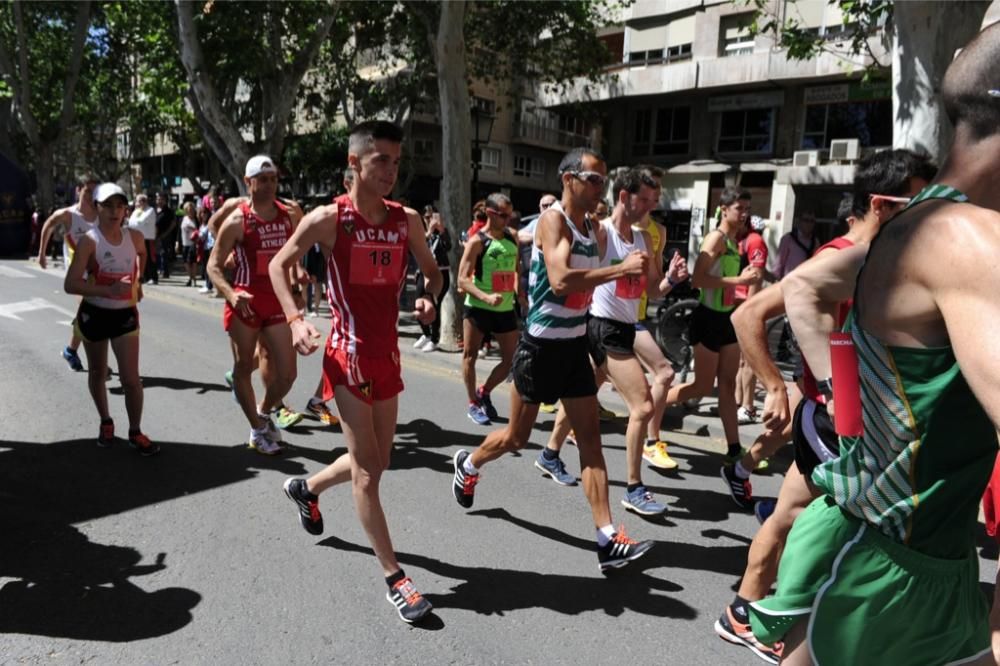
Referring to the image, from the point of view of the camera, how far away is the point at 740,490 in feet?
15.2

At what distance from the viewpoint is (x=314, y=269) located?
1360 cm

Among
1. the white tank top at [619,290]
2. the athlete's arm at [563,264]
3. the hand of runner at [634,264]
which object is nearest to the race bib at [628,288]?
the white tank top at [619,290]

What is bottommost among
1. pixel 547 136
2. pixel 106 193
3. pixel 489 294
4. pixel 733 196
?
pixel 489 294

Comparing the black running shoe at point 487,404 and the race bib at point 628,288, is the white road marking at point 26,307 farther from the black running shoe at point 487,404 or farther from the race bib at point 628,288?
the race bib at point 628,288

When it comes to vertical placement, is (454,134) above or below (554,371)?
above

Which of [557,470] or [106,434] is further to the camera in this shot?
[106,434]

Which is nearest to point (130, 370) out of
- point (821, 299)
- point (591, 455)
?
point (591, 455)

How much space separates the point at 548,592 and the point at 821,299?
194cm

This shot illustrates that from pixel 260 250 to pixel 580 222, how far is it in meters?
2.58

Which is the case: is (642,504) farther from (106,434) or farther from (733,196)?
(106,434)

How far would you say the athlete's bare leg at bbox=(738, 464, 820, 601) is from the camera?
2.81 metres

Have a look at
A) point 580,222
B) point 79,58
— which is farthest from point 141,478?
point 79,58

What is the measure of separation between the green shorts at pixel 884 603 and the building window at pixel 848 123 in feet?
78.2

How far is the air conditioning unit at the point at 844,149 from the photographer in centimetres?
2181
